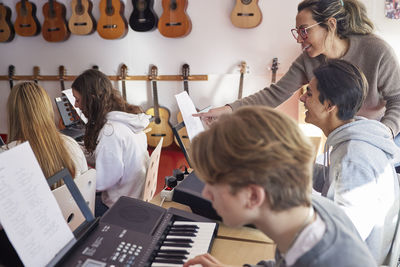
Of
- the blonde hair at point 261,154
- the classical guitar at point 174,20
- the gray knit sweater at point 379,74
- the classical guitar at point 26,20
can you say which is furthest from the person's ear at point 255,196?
the classical guitar at point 26,20

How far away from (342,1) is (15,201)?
1814 millimetres

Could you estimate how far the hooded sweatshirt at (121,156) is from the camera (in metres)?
2.05

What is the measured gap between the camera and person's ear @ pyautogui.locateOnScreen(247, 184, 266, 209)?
75 centimetres

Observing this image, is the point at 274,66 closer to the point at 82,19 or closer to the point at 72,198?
the point at 82,19

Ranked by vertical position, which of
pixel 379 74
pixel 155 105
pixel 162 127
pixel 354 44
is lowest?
pixel 162 127

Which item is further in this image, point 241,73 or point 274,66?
point 241,73

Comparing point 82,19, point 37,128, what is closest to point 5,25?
point 82,19

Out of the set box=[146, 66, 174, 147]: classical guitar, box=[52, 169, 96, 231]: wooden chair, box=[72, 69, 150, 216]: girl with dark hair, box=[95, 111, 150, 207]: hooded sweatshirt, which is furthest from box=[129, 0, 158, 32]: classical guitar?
box=[52, 169, 96, 231]: wooden chair

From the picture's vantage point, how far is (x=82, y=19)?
455 cm

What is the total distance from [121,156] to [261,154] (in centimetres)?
149

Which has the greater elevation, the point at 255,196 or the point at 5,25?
the point at 5,25

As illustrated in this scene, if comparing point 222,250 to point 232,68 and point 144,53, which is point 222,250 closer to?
point 232,68

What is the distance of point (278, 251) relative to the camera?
0.92 meters

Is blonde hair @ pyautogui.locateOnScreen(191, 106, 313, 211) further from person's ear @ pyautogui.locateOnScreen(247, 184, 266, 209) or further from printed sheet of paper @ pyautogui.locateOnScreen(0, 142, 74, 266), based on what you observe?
printed sheet of paper @ pyautogui.locateOnScreen(0, 142, 74, 266)
